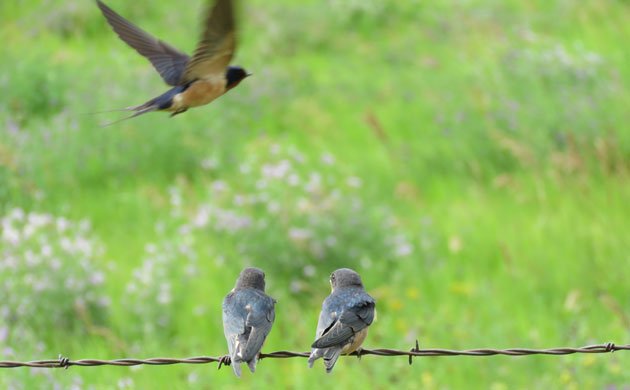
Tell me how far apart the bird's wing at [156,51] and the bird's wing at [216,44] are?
587 millimetres

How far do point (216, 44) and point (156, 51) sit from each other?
2.96 ft

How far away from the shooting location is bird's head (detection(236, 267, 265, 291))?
346cm

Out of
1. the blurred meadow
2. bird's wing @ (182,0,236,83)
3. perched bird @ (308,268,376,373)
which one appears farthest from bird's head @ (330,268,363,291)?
the blurred meadow

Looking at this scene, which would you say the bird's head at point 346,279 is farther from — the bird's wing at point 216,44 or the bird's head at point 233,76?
the bird's wing at point 216,44

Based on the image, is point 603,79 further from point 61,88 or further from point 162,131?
point 61,88

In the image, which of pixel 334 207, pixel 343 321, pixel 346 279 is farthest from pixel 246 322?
pixel 334 207

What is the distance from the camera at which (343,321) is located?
3271 millimetres

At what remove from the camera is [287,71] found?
1110cm

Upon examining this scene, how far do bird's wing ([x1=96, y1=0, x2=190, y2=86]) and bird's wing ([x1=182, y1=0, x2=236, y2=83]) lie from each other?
587mm

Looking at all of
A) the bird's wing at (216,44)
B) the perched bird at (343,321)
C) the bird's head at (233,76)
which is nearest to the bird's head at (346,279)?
the perched bird at (343,321)

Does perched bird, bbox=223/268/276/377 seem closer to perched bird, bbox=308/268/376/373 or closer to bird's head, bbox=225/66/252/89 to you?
perched bird, bbox=308/268/376/373

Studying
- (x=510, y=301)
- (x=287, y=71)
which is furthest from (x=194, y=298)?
(x=287, y=71)

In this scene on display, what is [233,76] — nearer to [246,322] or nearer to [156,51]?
[156,51]

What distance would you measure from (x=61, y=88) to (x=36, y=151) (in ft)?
5.42
